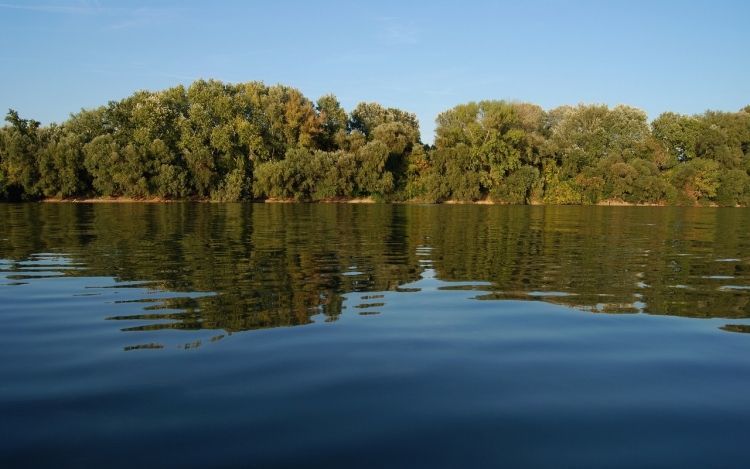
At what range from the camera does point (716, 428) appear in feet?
13.1

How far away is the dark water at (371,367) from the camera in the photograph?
12.1ft

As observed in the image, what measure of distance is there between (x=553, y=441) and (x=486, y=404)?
0.69m

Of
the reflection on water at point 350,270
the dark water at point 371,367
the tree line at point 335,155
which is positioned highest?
the tree line at point 335,155

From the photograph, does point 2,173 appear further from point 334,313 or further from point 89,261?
point 334,313

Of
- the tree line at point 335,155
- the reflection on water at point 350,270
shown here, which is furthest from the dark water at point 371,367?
the tree line at point 335,155

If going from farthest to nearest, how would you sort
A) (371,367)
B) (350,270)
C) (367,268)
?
(367,268) < (350,270) < (371,367)

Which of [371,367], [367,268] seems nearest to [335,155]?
[367,268]

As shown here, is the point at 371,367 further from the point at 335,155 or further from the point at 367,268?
the point at 335,155

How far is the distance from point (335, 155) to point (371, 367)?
65.9 metres

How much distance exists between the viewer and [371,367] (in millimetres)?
5289

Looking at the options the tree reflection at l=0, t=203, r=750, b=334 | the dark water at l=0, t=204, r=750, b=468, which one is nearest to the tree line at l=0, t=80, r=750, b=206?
the tree reflection at l=0, t=203, r=750, b=334

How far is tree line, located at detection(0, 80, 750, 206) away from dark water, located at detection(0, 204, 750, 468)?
193ft

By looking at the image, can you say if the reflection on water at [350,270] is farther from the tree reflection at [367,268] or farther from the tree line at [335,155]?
the tree line at [335,155]

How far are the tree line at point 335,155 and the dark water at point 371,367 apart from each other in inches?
2317
